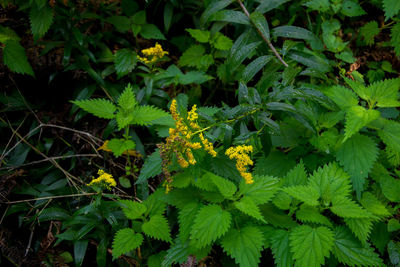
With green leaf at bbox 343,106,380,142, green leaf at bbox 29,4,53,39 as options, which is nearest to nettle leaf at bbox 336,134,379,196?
green leaf at bbox 343,106,380,142

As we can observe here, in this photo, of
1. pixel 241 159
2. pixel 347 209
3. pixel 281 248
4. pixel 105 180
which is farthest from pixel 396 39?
pixel 105 180

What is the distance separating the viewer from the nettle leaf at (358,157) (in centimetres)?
172

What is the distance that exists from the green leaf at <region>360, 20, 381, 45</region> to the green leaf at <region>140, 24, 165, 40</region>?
1760 mm

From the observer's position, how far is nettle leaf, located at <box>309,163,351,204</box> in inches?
67.4

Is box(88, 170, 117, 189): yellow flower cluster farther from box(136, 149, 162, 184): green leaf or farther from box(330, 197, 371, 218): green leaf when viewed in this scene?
box(330, 197, 371, 218): green leaf

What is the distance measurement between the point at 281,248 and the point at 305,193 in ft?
1.01

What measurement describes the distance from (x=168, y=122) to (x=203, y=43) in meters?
1.15

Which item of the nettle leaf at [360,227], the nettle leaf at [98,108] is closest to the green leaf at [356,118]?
the nettle leaf at [360,227]

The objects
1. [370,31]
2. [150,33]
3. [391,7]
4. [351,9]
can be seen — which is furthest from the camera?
[370,31]

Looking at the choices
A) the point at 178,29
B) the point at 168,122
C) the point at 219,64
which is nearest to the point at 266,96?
the point at 168,122

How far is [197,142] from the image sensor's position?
1.51 metres

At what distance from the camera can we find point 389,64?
2732 millimetres

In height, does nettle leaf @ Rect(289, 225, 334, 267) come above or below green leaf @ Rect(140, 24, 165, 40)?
below

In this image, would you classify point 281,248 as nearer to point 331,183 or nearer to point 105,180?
point 331,183
